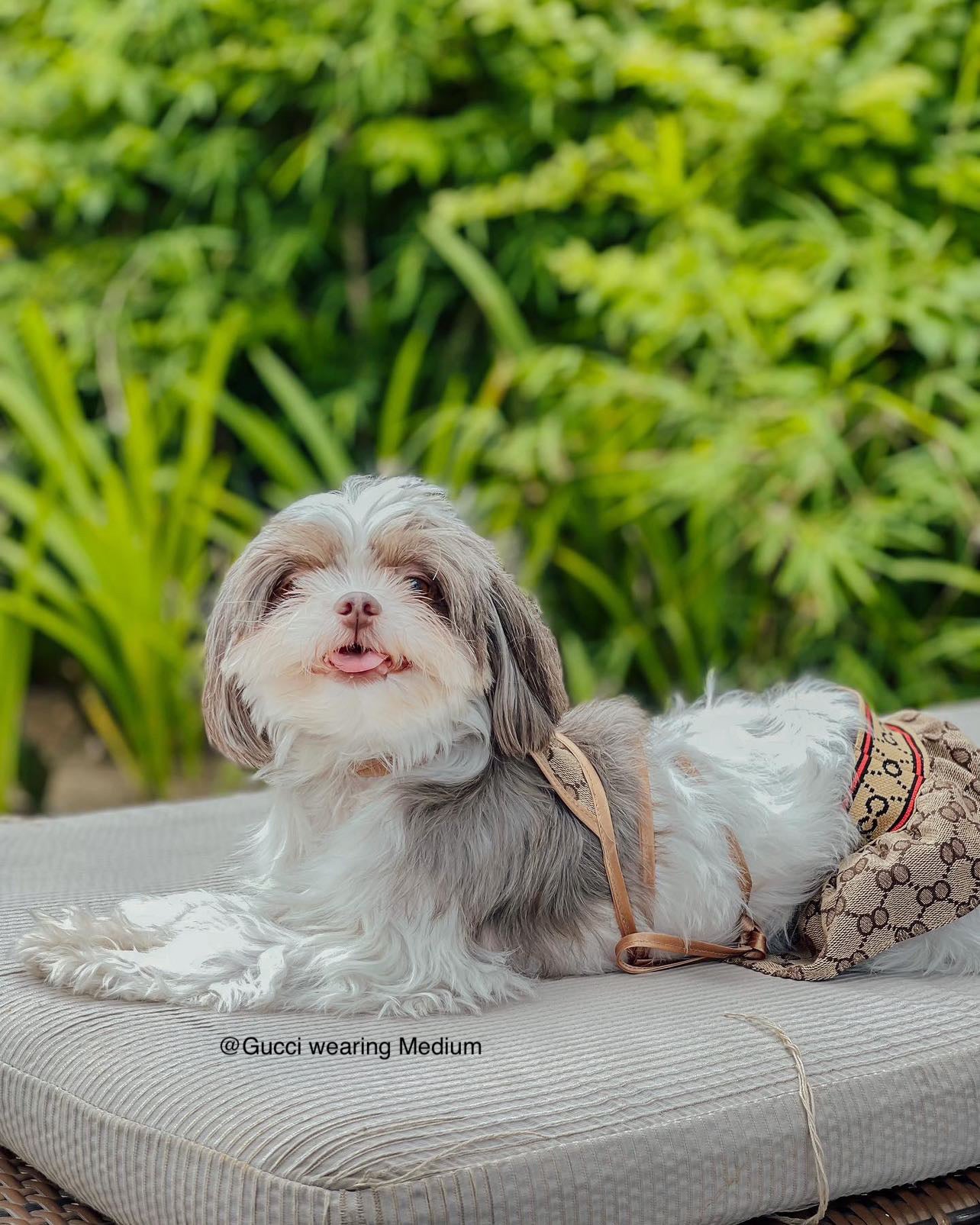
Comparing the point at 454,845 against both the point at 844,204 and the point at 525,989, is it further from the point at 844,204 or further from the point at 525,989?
the point at 844,204

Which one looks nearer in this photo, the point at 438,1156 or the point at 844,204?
the point at 438,1156

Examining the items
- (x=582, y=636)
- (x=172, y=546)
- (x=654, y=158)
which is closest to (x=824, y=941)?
(x=172, y=546)

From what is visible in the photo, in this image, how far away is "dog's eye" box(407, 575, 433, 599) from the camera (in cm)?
163

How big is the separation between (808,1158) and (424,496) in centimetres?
83

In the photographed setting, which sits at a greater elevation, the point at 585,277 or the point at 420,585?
the point at 420,585

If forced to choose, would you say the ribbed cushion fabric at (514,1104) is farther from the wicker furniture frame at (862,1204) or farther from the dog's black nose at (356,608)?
the dog's black nose at (356,608)

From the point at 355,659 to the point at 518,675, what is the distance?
210mm

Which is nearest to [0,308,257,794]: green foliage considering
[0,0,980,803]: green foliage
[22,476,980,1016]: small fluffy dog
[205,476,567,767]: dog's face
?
[0,0,980,803]: green foliage

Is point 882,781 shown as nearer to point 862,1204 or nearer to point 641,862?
point 641,862

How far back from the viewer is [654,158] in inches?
191

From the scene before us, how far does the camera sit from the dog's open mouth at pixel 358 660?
1.57m

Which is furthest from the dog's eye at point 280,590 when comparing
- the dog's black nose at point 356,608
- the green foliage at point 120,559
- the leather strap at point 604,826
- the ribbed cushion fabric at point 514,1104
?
the green foliage at point 120,559

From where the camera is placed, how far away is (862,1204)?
5.00 feet

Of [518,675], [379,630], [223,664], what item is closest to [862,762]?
[518,675]
